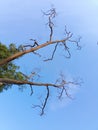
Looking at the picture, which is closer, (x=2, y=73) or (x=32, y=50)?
(x=32, y=50)

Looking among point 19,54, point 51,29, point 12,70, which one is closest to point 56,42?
point 51,29

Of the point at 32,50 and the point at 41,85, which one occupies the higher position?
the point at 32,50

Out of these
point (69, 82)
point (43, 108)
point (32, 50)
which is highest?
point (32, 50)

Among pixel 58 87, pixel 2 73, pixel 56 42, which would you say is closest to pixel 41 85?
pixel 58 87

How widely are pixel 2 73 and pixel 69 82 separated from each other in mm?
9575

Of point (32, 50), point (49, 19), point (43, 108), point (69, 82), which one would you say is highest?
point (49, 19)

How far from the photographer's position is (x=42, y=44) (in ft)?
84.3

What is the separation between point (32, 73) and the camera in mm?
25891

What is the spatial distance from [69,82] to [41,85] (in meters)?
1.79

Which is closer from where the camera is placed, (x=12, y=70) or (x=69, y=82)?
(x=69, y=82)

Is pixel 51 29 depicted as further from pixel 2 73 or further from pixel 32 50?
pixel 2 73

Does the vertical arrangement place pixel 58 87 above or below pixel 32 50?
below

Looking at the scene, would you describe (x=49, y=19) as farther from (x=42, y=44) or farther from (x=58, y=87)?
(x=58, y=87)

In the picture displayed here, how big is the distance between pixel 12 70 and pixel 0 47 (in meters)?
2.01
